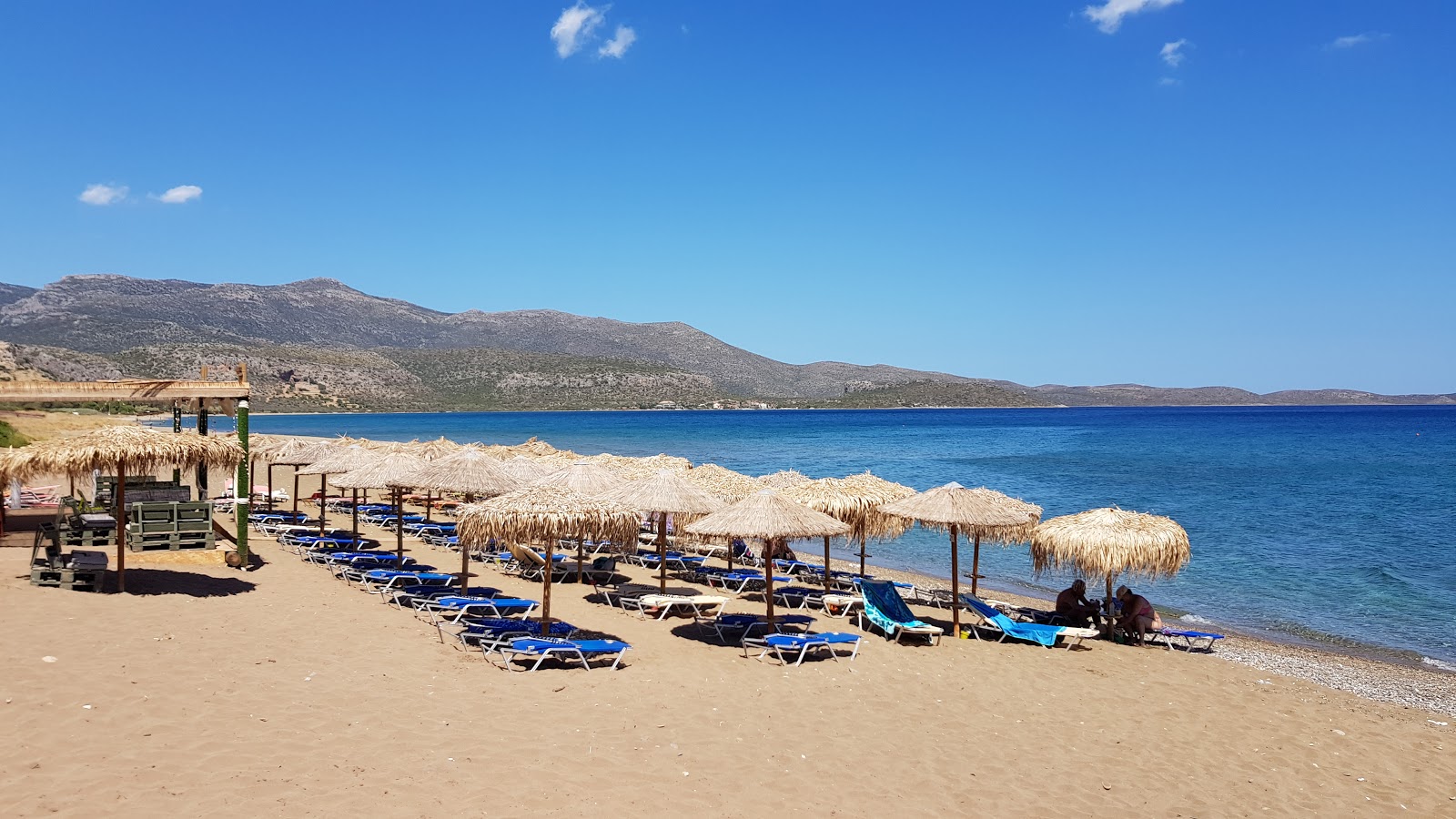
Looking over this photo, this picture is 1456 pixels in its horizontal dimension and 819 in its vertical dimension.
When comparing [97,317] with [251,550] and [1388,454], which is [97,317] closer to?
[251,550]

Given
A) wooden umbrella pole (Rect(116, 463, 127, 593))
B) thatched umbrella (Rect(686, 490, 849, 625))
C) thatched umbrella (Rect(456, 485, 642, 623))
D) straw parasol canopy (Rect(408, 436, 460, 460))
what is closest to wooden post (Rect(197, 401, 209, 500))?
wooden umbrella pole (Rect(116, 463, 127, 593))

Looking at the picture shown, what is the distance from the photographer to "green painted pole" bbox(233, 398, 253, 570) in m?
12.3

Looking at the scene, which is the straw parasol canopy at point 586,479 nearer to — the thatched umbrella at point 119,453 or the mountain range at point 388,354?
the thatched umbrella at point 119,453

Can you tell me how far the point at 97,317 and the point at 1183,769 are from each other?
11618 centimetres

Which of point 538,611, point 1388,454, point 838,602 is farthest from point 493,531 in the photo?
point 1388,454

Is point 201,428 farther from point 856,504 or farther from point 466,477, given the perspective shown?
point 856,504

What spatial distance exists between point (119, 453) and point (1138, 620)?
12.5m

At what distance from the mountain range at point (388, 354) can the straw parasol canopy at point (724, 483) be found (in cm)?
3902

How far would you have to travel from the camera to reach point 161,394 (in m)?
12.8

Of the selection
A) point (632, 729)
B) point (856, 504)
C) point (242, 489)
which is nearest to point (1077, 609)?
point (856, 504)

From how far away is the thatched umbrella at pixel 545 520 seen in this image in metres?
9.43

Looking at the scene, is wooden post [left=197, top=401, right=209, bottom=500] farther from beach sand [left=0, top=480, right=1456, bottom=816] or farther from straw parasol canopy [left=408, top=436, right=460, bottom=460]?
straw parasol canopy [left=408, top=436, right=460, bottom=460]

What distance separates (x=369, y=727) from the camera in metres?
6.85

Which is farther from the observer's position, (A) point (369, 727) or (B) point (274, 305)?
(B) point (274, 305)
